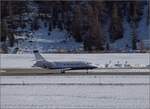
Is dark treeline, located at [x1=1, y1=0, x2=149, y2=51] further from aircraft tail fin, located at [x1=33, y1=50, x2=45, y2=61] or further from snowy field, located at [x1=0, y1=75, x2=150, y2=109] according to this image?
snowy field, located at [x1=0, y1=75, x2=150, y2=109]

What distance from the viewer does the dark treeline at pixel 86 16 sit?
120ft

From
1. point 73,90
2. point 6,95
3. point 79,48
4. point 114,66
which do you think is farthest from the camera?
point 79,48

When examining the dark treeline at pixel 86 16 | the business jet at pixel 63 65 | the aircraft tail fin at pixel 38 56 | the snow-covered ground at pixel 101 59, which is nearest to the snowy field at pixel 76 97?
the snow-covered ground at pixel 101 59

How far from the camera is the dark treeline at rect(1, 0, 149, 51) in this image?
36688mm

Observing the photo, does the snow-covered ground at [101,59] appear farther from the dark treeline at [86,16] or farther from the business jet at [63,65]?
the dark treeline at [86,16]

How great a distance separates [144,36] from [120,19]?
1.89 m

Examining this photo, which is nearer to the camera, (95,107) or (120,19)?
(95,107)

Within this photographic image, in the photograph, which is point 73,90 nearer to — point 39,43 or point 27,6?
point 39,43

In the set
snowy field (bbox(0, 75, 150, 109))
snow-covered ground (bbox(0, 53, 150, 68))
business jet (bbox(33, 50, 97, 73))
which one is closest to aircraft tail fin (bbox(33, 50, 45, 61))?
business jet (bbox(33, 50, 97, 73))

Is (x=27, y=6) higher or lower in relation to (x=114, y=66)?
higher

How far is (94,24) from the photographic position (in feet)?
127

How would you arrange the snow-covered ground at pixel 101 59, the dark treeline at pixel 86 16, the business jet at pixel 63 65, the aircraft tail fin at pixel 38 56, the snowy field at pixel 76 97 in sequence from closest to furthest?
the snowy field at pixel 76 97, the snow-covered ground at pixel 101 59, the business jet at pixel 63 65, the aircraft tail fin at pixel 38 56, the dark treeline at pixel 86 16

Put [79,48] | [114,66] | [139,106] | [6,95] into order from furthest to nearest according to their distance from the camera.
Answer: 1. [79,48]
2. [114,66]
3. [6,95]
4. [139,106]

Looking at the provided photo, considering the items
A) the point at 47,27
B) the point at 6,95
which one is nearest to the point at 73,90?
the point at 6,95
